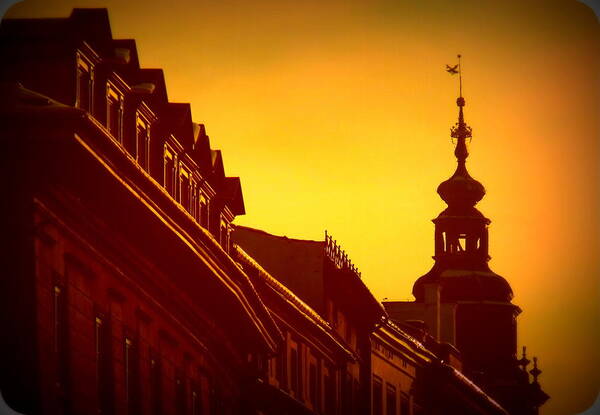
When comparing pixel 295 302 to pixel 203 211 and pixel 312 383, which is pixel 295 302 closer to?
pixel 312 383

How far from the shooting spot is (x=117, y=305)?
40.0 m

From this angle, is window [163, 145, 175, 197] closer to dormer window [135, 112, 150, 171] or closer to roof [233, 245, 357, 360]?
dormer window [135, 112, 150, 171]

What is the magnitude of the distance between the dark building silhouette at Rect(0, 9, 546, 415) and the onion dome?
229 ft

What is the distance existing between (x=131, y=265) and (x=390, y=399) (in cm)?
3255

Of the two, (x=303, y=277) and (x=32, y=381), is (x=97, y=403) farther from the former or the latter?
(x=303, y=277)

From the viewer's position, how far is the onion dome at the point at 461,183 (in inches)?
5374

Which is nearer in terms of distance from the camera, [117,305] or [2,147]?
[2,147]

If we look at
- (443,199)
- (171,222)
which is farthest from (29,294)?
(443,199)

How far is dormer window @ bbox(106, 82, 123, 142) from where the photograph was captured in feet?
132

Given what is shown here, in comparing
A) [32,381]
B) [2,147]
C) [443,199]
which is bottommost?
[32,381]

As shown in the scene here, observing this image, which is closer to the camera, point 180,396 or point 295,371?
point 180,396

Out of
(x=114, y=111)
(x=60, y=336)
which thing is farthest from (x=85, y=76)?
(x=60, y=336)

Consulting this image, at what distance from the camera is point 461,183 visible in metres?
140

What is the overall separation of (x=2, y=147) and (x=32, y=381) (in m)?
3.24
